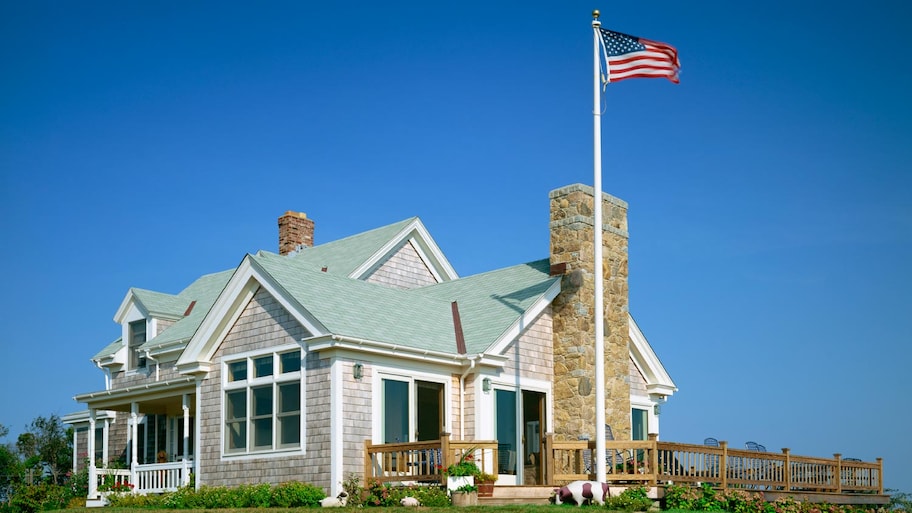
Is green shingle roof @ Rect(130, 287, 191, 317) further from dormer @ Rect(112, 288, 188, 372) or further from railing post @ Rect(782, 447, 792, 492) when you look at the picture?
railing post @ Rect(782, 447, 792, 492)

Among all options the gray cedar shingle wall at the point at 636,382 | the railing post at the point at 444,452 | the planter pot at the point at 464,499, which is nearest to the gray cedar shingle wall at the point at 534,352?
the gray cedar shingle wall at the point at 636,382

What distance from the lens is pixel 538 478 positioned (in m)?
23.8

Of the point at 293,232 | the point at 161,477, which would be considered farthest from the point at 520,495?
the point at 293,232

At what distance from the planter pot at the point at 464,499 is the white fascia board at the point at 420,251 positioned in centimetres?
1136

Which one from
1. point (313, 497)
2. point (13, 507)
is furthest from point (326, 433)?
point (13, 507)

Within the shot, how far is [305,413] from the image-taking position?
70.2 feet

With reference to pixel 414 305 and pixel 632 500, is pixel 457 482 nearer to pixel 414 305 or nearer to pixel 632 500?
pixel 632 500

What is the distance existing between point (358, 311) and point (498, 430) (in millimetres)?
3902

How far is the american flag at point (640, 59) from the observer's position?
2120 cm

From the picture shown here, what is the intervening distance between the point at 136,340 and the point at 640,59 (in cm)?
1801

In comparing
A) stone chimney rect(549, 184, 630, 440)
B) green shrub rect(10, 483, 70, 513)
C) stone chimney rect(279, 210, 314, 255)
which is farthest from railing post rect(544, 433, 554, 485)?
stone chimney rect(279, 210, 314, 255)

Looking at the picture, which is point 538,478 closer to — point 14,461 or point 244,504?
point 244,504

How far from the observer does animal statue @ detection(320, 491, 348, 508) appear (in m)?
20.1

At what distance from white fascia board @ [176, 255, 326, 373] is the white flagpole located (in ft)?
22.1
